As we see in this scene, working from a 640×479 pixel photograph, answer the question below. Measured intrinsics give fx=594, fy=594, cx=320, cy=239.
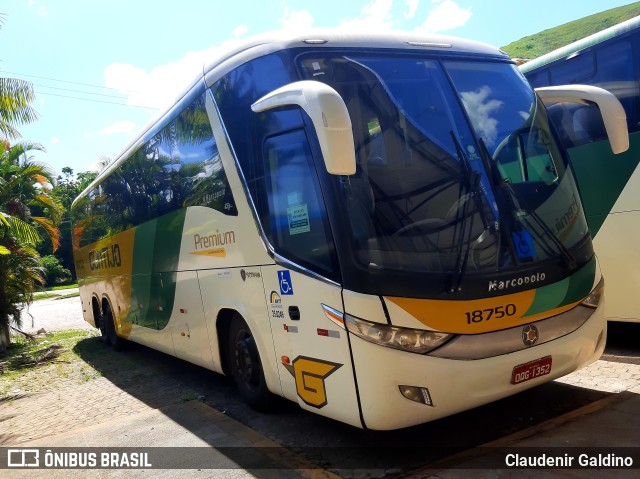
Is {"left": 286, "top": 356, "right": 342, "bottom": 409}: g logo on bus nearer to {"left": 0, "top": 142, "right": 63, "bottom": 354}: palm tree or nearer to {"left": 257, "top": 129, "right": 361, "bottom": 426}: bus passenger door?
{"left": 257, "top": 129, "right": 361, "bottom": 426}: bus passenger door

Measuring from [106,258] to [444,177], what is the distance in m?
8.99

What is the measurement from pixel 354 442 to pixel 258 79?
10.5ft

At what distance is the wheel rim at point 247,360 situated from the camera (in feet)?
19.5

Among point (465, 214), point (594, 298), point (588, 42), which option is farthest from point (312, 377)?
point (588, 42)

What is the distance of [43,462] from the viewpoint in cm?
559

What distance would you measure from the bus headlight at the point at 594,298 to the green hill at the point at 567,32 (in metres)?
58.1

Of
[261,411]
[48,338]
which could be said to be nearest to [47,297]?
[48,338]

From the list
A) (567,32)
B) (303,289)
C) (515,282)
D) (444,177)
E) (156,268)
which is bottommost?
(515,282)

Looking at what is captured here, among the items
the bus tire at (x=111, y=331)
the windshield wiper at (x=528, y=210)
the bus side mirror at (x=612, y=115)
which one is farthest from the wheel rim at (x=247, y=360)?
the bus tire at (x=111, y=331)

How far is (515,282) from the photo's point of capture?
434 centimetres

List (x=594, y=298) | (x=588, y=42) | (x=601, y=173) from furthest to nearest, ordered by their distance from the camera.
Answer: (x=588, y=42) → (x=601, y=173) → (x=594, y=298)

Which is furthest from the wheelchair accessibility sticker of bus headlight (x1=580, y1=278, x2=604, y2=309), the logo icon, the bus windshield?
the logo icon

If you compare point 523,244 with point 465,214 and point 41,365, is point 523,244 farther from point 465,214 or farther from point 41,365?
point 41,365

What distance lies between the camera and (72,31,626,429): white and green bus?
409 cm
